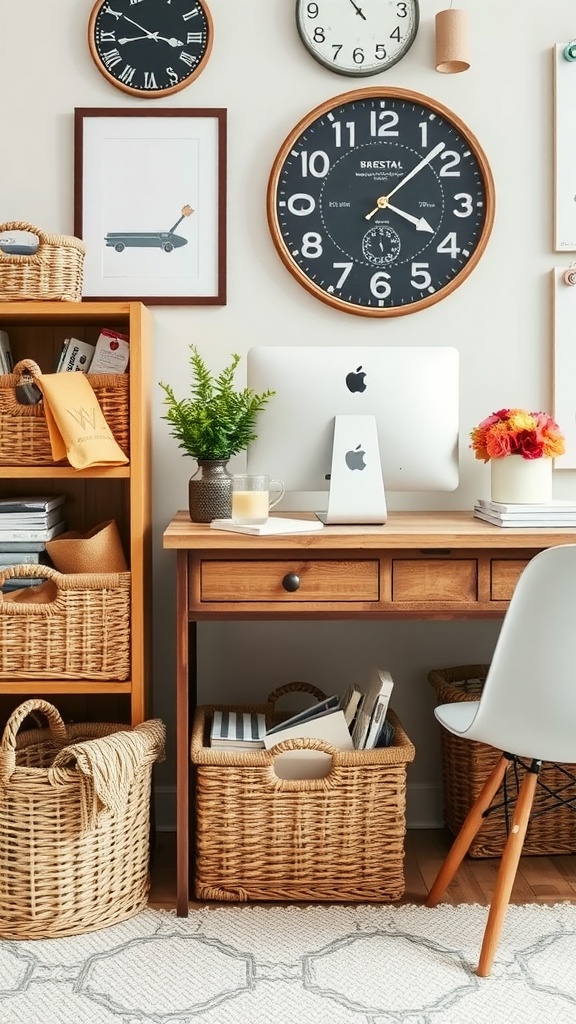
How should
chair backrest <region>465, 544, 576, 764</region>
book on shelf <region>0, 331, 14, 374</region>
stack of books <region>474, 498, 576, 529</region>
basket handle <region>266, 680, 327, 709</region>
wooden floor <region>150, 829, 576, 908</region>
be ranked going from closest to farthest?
chair backrest <region>465, 544, 576, 764</region>, stack of books <region>474, 498, 576, 529</region>, wooden floor <region>150, 829, 576, 908</region>, book on shelf <region>0, 331, 14, 374</region>, basket handle <region>266, 680, 327, 709</region>

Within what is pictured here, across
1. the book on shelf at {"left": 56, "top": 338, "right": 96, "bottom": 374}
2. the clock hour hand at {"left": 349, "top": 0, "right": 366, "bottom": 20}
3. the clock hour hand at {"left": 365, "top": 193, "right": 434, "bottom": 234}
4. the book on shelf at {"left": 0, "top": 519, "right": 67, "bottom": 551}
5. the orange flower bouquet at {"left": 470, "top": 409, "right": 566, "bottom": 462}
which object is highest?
the clock hour hand at {"left": 349, "top": 0, "right": 366, "bottom": 20}

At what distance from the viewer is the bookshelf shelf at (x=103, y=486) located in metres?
2.25

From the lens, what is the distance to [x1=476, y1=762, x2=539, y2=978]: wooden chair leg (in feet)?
6.15

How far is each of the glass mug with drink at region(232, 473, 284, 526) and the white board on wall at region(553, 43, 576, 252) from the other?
1123mm

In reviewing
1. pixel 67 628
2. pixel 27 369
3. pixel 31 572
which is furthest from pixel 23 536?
pixel 27 369

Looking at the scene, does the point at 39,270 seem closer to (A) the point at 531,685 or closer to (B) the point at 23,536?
(B) the point at 23,536

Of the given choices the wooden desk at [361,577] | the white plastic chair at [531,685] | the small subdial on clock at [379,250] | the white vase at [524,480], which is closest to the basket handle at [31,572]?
the wooden desk at [361,577]

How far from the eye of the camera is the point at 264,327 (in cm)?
261

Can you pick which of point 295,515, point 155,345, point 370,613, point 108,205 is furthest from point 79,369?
point 370,613

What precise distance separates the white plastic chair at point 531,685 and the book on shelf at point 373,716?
0.93 ft

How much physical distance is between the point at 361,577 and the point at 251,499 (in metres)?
0.30

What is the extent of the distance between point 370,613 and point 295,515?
494mm

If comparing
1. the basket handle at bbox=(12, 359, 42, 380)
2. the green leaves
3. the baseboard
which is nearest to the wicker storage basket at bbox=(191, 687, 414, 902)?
the baseboard

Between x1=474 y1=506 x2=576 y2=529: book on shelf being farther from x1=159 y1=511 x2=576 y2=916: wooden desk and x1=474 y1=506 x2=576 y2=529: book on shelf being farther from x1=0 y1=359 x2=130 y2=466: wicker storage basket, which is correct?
x1=0 y1=359 x2=130 y2=466: wicker storage basket
